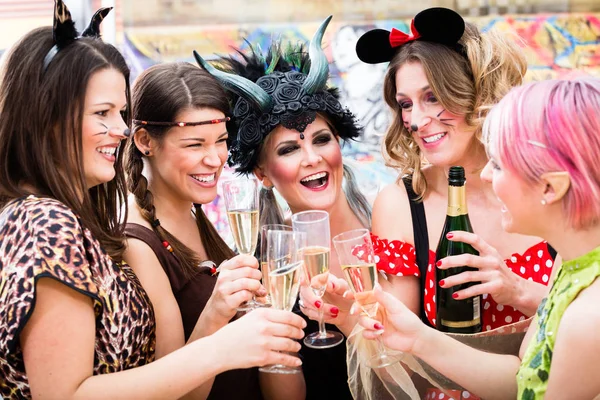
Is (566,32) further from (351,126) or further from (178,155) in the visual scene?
(178,155)

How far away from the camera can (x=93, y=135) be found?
168cm

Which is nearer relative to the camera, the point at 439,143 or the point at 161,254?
the point at 161,254

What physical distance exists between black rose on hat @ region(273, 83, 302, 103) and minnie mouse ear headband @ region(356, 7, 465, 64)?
0.97 ft

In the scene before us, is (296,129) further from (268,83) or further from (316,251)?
(316,251)

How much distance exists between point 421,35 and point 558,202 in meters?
Result: 1.09

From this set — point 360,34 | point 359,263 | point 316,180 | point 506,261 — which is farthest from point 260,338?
point 360,34

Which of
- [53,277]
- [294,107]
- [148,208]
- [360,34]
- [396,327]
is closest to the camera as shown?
[53,277]

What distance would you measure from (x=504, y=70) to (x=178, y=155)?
3.80 ft

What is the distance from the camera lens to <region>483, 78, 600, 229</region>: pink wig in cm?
127

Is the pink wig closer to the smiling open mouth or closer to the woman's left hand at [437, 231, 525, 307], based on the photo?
the woman's left hand at [437, 231, 525, 307]

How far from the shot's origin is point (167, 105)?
220 centimetres

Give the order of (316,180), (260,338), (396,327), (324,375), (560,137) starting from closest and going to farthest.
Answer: (560,137), (260,338), (396,327), (324,375), (316,180)

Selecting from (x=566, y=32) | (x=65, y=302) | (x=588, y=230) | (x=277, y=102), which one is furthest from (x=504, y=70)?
(x=566, y=32)

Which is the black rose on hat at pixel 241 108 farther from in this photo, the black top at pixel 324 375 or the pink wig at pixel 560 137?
the pink wig at pixel 560 137
